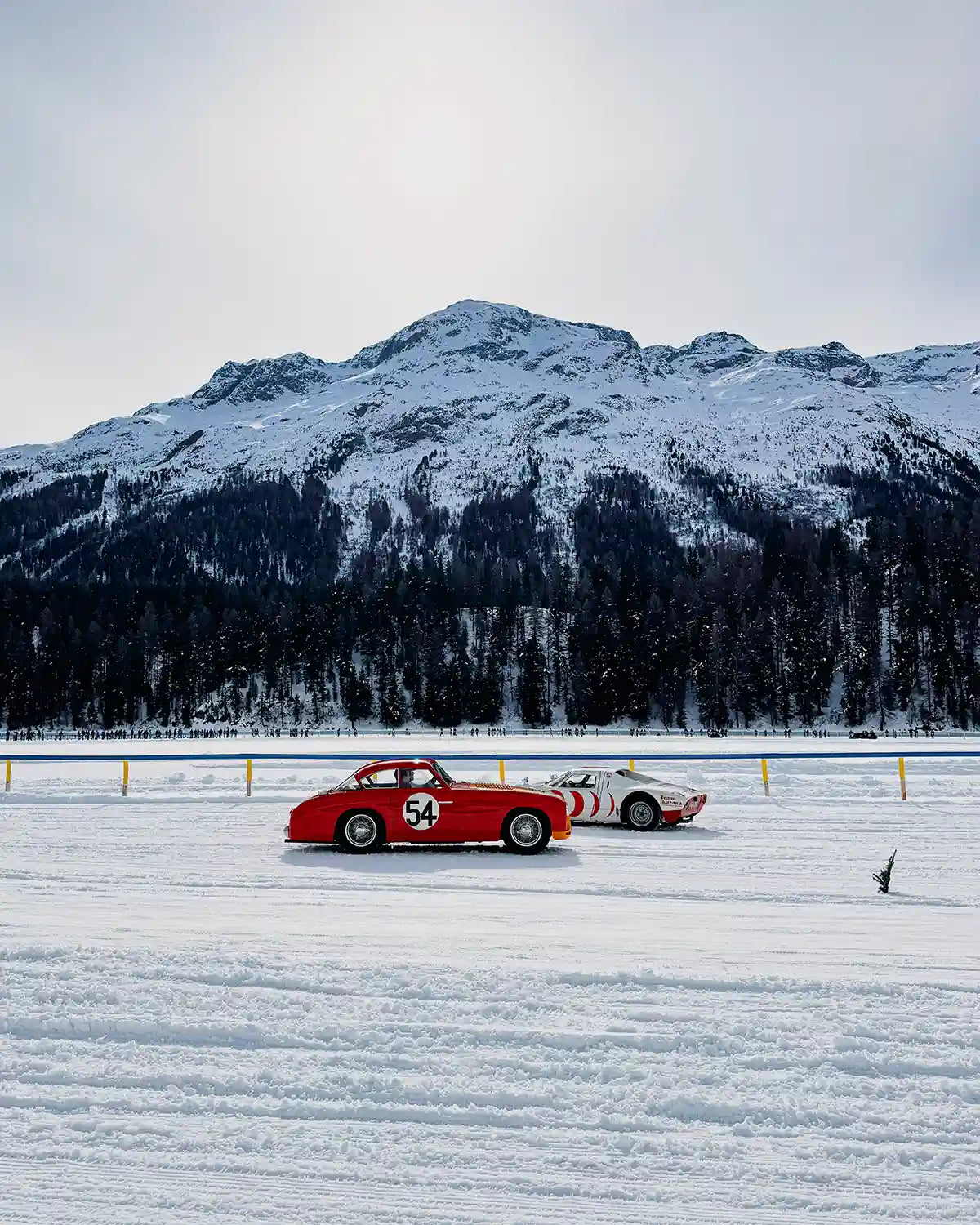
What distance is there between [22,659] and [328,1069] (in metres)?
116

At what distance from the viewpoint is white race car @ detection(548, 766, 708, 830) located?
579 inches

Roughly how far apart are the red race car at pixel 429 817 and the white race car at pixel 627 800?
2.56m

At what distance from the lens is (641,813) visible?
14734 millimetres

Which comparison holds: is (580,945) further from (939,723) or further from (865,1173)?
(939,723)

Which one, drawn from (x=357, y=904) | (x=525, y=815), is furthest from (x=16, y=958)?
(x=525, y=815)

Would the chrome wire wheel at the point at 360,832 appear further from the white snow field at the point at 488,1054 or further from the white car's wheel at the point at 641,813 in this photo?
the white car's wheel at the point at 641,813

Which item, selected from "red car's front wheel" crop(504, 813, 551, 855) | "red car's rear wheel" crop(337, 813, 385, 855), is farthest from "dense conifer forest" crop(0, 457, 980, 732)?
"red car's rear wheel" crop(337, 813, 385, 855)

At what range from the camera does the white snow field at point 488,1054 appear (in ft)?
11.6

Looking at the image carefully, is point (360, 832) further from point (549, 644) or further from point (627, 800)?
point (549, 644)

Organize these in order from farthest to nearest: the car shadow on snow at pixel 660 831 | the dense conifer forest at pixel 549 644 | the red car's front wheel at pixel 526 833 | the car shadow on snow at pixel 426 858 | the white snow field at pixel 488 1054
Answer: the dense conifer forest at pixel 549 644, the car shadow on snow at pixel 660 831, the red car's front wheel at pixel 526 833, the car shadow on snow at pixel 426 858, the white snow field at pixel 488 1054

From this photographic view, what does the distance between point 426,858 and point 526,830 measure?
1630mm

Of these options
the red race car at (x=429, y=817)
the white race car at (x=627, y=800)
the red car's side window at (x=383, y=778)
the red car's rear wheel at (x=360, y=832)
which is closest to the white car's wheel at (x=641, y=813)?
the white race car at (x=627, y=800)

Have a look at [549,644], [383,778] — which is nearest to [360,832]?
[383,778]

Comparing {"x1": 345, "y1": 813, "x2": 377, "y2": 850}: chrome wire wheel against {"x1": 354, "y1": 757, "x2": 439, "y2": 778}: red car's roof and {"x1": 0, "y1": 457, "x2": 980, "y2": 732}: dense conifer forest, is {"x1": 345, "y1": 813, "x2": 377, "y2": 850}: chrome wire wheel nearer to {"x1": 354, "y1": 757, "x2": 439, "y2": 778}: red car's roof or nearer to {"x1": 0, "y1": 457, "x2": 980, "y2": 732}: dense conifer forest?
{"x1": 354, "y1": 757, "x2": 439, "y2": 778}: red car's roof
